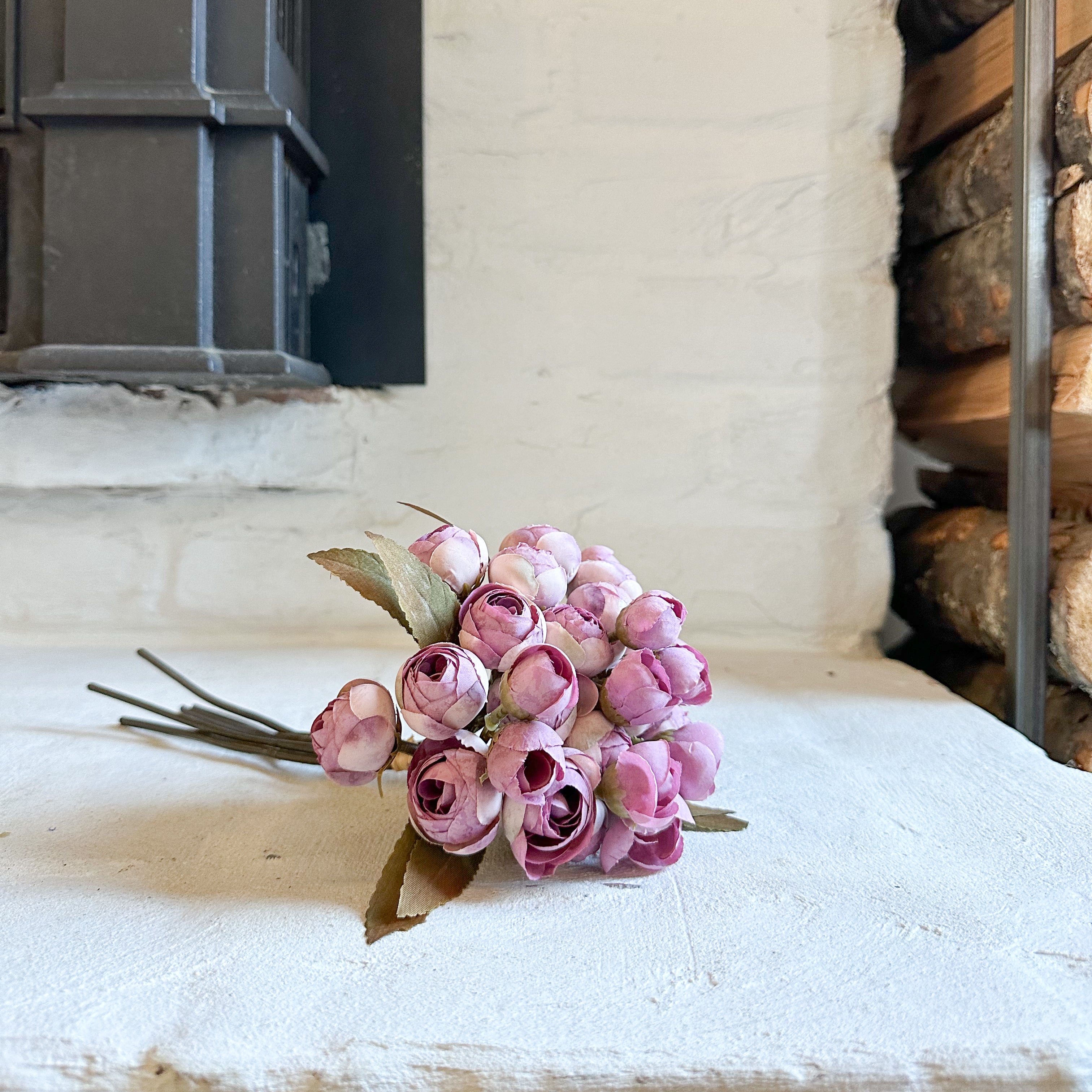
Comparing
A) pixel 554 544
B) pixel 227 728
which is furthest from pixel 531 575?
pixel 227 728

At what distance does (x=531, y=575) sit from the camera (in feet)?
1.99

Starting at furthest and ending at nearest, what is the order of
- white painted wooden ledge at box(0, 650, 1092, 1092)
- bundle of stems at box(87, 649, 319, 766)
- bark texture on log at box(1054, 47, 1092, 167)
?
bark texture on log at box(1054, 47, 1092, 167), bundle of stems at box(87, 649, 319, 766), white painted wooden ledge at box(0, 650, 1092, 1092)

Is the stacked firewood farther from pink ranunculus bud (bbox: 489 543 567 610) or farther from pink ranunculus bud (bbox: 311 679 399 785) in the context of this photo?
pink ranunculus bud (bbox: 311 679 399 785)

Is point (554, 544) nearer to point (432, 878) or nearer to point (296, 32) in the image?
point (432, 878)

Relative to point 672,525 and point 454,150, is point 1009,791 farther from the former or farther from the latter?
point 454,150

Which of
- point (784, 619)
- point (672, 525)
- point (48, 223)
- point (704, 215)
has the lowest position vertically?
point (784, 619)

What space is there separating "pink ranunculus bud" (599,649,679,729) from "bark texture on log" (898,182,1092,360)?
71 cm

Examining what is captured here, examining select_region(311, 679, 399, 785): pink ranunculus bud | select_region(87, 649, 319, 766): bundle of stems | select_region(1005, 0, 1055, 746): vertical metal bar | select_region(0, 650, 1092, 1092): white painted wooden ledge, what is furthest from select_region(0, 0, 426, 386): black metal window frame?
select_region(1005, 0, 1055, 746): vertical metal bar

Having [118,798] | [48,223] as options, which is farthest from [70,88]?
[118,798]

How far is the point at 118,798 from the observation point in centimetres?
75

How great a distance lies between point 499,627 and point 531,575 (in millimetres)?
63

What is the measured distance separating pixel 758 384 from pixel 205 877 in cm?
98

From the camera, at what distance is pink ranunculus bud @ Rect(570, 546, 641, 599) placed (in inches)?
25.8

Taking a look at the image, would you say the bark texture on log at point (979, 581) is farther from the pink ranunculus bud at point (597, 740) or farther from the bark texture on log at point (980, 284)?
the pink ranunculus bud at point (597, 740)
